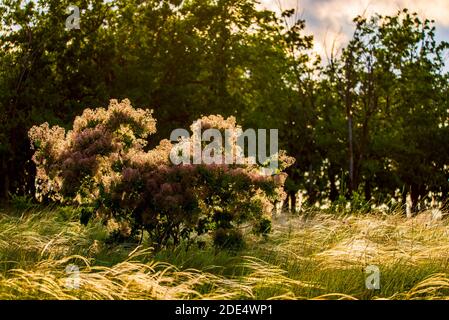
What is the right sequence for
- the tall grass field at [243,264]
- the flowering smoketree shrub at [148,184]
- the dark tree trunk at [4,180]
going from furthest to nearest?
the dark tree trunk at [4,180] < the flowering smoketree shrub at [148,184] < the tall grass field at [243,264]

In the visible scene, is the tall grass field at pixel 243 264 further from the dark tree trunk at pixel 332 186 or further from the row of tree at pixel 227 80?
the dark tree trunk at pixel 332 186

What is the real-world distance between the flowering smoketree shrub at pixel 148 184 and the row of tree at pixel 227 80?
1028cm

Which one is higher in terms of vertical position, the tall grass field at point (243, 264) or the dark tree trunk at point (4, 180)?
the dark tree trunk at point (4, 180)

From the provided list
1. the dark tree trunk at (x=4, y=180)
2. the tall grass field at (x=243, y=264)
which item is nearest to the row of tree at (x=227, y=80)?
the dark tree trunk at (x=4, y=180)

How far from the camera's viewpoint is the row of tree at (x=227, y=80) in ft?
72.1

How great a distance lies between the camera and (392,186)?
27.1 meters

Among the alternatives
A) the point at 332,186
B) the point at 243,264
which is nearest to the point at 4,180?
the point at 332,186

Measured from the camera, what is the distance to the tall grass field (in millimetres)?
7086


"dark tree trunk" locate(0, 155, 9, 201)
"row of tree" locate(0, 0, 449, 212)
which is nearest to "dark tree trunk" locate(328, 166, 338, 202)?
"row of tree" locate(0, 0, 449, 212)

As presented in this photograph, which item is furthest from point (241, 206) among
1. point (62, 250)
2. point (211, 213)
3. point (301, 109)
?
point (301, 109)

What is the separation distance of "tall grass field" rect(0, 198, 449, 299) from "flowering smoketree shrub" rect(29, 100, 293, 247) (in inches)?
15.5

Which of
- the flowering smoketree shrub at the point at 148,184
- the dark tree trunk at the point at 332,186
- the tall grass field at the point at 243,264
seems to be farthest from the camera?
the dark tree trunk at the point at 332,186

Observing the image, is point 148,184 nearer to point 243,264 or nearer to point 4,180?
point 243,264

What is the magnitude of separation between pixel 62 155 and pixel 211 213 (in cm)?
237
